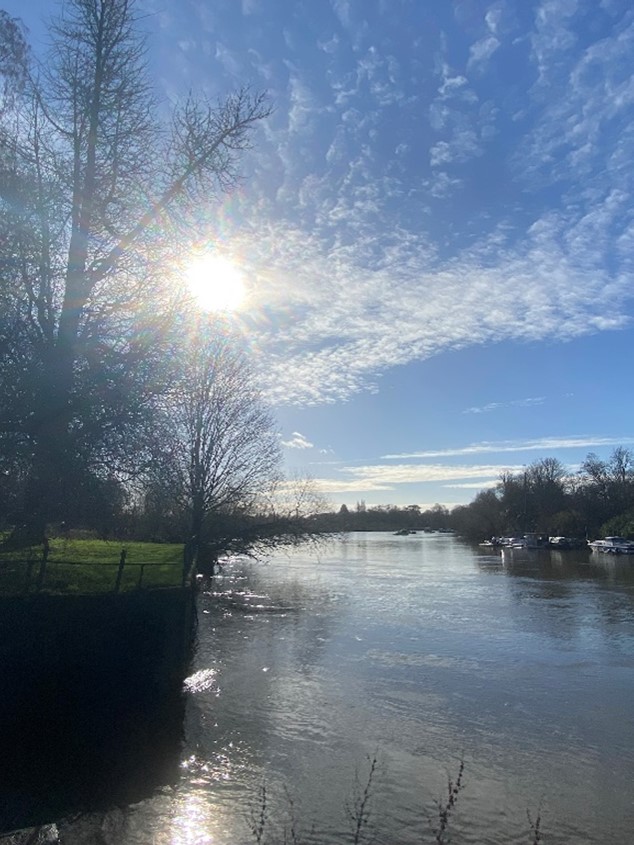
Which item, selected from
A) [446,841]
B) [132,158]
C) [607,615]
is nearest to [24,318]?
[132,158]

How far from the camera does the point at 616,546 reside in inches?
2391

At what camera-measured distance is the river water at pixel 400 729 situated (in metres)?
7.21

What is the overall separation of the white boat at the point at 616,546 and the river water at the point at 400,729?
4048 cm

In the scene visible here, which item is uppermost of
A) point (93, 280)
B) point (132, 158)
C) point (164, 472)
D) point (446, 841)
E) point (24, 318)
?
point (132, 158)

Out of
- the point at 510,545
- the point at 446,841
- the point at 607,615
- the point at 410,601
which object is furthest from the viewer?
the point at 510,545

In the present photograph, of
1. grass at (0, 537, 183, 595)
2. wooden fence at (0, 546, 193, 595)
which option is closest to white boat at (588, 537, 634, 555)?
grass at (0, 537, 183, 595)

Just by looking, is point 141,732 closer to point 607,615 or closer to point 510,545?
point 607,615

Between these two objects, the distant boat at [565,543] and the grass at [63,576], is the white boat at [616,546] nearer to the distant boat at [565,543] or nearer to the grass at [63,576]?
the distant boat at [565,543]

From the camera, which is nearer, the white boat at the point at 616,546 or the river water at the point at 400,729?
the river water at the point at 400,729

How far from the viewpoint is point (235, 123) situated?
923cm

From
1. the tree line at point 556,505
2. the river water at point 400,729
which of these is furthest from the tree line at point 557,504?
the river water at point 400,729

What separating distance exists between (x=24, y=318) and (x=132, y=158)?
2.85m

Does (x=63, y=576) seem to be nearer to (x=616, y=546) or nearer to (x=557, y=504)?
(x=616, y=546)

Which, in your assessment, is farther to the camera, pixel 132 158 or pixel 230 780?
pixel 132 158
